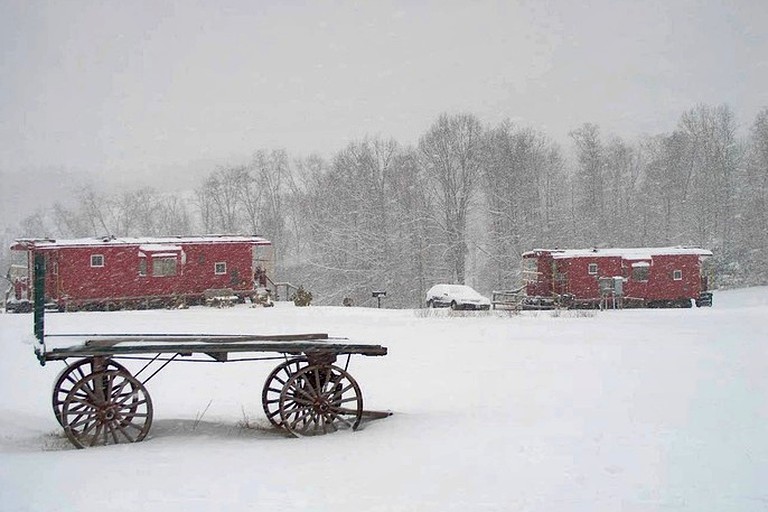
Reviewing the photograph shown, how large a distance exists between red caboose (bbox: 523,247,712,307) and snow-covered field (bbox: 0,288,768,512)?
56.1ft

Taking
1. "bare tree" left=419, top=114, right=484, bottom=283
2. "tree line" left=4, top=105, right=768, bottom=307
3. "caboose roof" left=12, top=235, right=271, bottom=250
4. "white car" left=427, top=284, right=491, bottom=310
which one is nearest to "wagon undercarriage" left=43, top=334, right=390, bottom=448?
"white car" left=427, top=284, right=491, bottom=310

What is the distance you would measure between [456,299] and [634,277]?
31.1ft

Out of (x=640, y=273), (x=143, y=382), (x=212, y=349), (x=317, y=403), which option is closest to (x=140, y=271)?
(x=143, y=382)

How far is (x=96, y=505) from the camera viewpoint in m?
5.45

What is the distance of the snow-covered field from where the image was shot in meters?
5.72

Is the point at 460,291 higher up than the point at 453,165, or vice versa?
the point at 453,165

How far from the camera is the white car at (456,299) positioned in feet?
95.0

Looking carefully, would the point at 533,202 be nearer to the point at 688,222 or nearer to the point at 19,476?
the point at 688,222

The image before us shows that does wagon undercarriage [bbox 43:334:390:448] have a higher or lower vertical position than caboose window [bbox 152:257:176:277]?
lower

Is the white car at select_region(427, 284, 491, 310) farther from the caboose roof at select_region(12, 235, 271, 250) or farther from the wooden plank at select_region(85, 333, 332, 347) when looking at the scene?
the wooden plank at select_region(85, 333, 332, 347)

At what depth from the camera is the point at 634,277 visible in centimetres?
3231

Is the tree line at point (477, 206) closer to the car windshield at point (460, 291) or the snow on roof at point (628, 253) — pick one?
the snow on roof at point (628, 253)

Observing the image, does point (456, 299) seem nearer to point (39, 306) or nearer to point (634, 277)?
point (634, 277)

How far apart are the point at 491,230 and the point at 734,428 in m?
40.9
